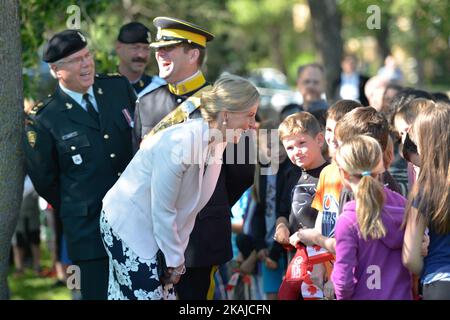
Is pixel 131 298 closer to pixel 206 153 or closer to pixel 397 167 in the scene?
pixel 206 153

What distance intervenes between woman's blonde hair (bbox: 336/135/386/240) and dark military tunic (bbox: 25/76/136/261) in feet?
6.10

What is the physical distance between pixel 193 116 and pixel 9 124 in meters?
1.29

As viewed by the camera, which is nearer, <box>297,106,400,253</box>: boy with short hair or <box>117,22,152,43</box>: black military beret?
<box>297,106,400,253</box>: boy with short hair

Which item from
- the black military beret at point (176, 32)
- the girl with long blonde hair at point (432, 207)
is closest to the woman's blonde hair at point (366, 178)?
the girl with long blonde hair at point (432, 207)

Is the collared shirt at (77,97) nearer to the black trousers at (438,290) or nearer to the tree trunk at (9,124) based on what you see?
the tree trunk at (9,124)

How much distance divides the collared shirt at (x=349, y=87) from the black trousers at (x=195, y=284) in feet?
20.1

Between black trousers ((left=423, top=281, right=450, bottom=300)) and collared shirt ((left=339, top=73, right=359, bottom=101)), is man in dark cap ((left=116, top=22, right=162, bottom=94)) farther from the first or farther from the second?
collared shirt ((left=339, top=73, right=359, bottom=101))

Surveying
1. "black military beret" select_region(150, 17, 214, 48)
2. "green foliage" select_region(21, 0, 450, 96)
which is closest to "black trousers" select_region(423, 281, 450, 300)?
"black military beret" select_region(150, 17, 214, 48)

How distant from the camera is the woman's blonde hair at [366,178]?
4.21 m

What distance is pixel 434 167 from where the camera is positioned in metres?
4.37

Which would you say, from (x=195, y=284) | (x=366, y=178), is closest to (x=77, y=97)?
(x=195, y=284)

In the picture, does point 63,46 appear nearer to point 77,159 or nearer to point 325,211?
point 77,159

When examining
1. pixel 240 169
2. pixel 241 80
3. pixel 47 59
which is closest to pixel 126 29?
pixel 47 59

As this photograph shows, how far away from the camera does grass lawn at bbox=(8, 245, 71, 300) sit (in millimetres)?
8320
